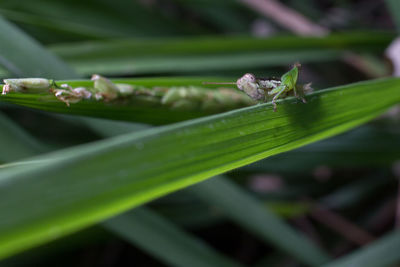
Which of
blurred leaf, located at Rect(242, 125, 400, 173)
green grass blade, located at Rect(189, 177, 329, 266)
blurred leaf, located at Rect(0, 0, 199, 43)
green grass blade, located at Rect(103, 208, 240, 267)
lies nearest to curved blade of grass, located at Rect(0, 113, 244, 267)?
green grass blade, located at Rect(103, 208, 240, 267)

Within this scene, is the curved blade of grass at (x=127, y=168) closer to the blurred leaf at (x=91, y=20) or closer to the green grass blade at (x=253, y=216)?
the green grass blade at (x=253, y=216)

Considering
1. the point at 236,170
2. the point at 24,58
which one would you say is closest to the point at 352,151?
the point at 236,170

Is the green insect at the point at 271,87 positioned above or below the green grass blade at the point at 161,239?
above

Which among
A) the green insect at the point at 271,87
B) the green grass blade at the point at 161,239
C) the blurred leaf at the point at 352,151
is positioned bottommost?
the green grass blade at the point at 161,239

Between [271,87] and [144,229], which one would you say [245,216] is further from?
[271,87]

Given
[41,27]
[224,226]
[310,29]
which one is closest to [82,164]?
[41,27]

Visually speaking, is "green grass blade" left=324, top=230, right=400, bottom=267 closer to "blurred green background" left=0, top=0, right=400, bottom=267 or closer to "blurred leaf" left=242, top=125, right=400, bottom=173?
"blurred green background" left=0, top=0, right=400, bottom=267

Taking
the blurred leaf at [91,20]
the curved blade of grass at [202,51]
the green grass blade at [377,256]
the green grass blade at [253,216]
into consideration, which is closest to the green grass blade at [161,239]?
the green grass blade at [253,216]
